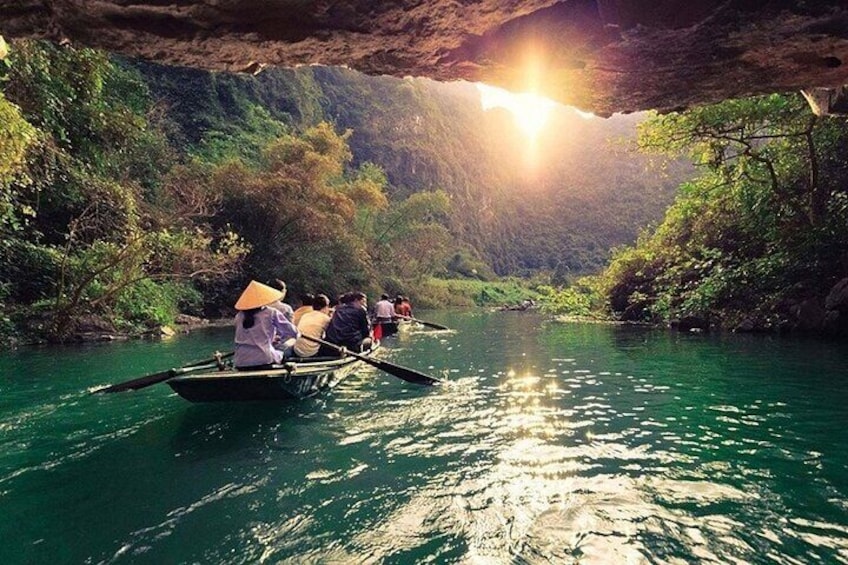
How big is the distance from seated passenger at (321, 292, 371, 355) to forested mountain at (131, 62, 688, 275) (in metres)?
19.8

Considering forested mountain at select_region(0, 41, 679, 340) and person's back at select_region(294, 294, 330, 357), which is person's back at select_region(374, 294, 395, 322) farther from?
person's back at select_region(294, 294, 330, 357)

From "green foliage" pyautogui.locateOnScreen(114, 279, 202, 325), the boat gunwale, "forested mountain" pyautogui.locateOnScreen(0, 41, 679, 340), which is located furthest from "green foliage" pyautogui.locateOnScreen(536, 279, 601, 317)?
the boat gunwale

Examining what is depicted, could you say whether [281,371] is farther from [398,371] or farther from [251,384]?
[398,371]

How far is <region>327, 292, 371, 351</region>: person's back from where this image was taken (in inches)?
320

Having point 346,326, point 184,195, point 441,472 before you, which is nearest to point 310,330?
point 346,326

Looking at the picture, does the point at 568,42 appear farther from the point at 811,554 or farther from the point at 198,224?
the point at 198,224

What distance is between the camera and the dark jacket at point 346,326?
8.14 meters

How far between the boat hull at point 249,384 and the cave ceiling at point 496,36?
9.42 ft

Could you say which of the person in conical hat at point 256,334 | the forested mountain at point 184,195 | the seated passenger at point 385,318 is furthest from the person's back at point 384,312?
the person in conical hat at point 256,334

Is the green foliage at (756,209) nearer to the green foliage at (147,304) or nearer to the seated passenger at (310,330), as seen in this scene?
the seated passenger at (310,330)

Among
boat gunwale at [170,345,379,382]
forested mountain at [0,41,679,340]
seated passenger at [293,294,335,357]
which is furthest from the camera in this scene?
forested mountain at [0,41,679,340]

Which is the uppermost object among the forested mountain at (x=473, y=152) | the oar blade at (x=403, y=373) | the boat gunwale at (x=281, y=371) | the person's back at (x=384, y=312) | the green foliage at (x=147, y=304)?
the forested mountain at (x=473, y=152)

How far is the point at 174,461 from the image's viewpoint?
425 centimetres

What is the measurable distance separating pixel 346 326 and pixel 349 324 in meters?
0.06
